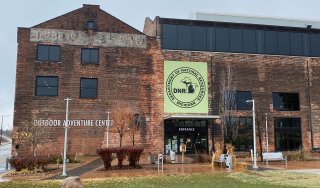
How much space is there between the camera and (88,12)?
36250mm

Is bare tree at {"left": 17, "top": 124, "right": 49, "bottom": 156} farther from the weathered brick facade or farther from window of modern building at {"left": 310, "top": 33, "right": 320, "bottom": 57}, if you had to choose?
window of modern building at {"left": 310, "top": 33, "right": 320, "bottom": 57}

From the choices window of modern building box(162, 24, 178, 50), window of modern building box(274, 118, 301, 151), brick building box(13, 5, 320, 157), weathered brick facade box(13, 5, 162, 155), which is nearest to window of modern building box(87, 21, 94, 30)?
brick building box(13, 5, 320, 157)

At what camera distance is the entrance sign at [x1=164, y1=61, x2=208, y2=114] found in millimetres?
36344

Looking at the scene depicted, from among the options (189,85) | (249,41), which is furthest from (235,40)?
(189,85)

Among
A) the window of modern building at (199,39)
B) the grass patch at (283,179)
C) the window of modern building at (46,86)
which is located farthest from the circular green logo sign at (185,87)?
the grass patch at (283,179)

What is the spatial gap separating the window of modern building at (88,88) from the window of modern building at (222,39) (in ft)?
40.5

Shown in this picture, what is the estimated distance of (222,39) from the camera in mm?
38219

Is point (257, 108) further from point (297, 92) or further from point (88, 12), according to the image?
point (88, 12)

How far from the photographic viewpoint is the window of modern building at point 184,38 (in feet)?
123

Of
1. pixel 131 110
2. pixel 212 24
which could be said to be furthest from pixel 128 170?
pixel 212 24

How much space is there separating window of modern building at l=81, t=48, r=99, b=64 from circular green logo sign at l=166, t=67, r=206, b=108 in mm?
6851

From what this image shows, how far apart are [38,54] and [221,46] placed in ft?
55.5

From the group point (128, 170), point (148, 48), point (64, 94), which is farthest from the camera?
point (148, 48)

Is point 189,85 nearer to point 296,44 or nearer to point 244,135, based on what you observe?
point 244,135
